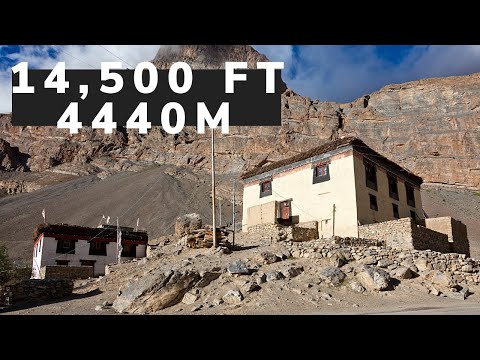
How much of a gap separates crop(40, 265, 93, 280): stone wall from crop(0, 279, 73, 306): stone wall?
7.17 m

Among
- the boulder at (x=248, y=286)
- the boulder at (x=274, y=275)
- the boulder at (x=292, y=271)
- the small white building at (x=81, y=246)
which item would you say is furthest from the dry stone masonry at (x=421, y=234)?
the small white building at (x=81, y=246)

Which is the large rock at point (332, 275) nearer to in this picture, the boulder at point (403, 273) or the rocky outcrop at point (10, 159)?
the boulder at point (403, 273)

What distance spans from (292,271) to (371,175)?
13.0 metres

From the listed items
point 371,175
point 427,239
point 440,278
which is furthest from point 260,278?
point 371,175

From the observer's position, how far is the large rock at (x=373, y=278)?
14969 mm

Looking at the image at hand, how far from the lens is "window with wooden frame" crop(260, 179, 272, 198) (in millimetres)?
30312

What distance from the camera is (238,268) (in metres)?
16.0

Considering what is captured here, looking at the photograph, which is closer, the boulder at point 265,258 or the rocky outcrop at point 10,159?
the boulder at point 265,258

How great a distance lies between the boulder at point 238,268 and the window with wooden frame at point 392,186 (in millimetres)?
16249

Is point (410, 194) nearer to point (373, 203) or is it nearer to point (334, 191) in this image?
point (373, 203)

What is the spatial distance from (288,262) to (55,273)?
1730 centimetres
